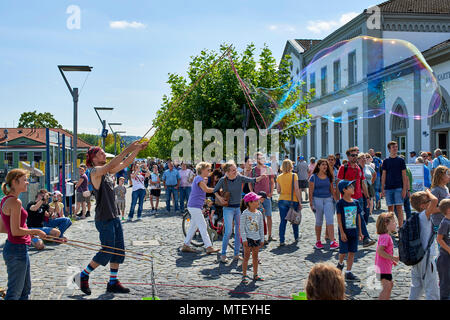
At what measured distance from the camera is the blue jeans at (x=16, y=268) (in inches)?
190

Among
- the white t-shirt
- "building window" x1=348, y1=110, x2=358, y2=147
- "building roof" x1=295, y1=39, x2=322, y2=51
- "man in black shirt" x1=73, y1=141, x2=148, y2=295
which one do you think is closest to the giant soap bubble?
the white t-shirt

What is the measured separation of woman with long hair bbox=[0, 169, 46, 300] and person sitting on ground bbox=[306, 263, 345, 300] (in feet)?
10.4

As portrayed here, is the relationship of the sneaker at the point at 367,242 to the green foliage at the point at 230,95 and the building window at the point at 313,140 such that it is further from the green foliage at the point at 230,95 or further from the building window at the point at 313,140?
the building window at the point at 313,140

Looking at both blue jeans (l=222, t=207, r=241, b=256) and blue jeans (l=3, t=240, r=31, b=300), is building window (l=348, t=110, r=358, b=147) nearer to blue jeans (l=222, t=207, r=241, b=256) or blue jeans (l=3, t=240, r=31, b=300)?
blue jeans (l=222, t=207, r=241, b=256)

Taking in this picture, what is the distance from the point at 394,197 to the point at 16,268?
727 cm

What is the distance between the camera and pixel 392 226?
5188mm

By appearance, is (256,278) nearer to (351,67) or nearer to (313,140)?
(351,67)

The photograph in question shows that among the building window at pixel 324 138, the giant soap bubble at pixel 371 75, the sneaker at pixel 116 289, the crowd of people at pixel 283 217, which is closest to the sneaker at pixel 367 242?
the crowd of people at pixel 283 217

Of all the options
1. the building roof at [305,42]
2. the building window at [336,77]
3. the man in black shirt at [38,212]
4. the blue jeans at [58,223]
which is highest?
the building roof at [305,42]

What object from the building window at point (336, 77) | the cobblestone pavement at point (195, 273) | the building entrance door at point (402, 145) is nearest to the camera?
the cobblestone pavement at point (195, 273)

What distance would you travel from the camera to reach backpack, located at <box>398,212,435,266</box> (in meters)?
4.82

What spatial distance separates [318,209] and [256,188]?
1.65 metres

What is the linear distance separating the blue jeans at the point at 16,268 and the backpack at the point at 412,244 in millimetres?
3851
